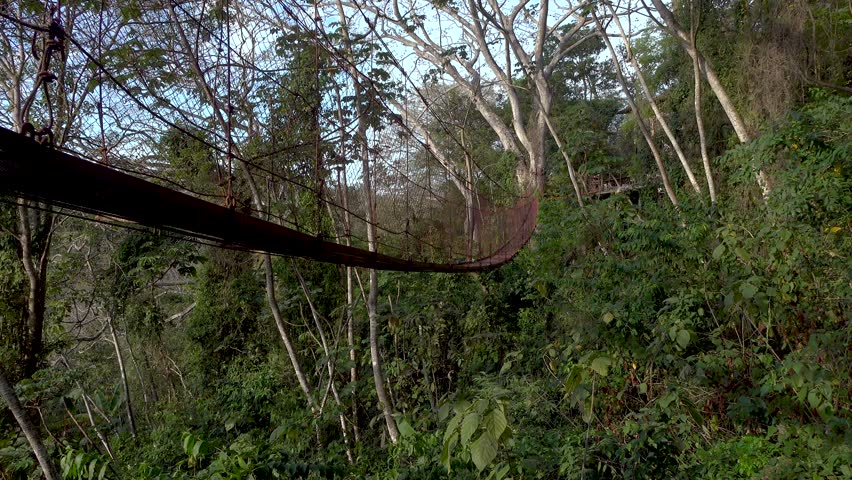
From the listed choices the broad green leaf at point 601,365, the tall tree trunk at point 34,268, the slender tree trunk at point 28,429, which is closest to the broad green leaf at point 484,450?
the broad green leaf at point 601,365

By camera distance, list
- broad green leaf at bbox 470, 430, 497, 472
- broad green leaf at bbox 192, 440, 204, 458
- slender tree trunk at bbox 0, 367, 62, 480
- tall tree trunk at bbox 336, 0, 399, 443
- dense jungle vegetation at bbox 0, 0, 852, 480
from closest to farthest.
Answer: broad green leaf at bbox 470, 430, 497, 472
broad green leaf at bbox 192, 440, 204, 458
dense jungle vegetation at bbox 0, 0, 852, 480
slender tree trunk at bbox 0, 367, 62, 480
tall tree trunk at bbox 336, 0, 399, 443

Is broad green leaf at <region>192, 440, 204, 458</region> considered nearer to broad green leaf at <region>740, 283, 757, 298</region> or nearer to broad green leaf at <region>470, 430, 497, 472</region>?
broad green leaf at <region>470, 430, 497, 472</region>

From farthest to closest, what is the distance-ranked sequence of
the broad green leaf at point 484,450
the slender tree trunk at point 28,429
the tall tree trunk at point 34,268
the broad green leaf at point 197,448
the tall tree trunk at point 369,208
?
the tall tree trunk at point 369,208 → the tall tree trunk at point 34,268 → the slender tree trunk at point 28,429 → the broad green leaf at point 197,448 → the broad green leaf at point 484,450

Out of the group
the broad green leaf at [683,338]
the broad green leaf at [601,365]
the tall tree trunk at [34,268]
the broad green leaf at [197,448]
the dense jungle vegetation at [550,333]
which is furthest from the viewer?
the tall tree trunk at [34,268]

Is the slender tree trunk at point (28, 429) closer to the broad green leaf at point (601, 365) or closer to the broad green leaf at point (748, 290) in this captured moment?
the broad green leaf at point (601, 365)

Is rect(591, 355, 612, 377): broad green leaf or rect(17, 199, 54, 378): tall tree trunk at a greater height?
rect(17, 199, 54, 378): tall tree trunk

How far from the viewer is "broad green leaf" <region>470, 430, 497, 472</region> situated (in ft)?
3.78

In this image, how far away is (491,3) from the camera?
→ 5.79 metres

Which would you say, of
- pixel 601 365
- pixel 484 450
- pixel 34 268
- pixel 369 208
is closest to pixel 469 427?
pixel 484 450

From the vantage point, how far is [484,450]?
1169 millimetres

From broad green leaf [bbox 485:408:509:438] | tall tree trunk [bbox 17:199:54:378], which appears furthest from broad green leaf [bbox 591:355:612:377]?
tall tree trunk [bbox 17:199:54:378]

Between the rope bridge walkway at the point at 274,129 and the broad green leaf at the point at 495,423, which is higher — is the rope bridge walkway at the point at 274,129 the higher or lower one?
the higher one

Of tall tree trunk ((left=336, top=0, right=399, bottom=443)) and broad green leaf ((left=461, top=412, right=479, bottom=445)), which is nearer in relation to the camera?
broad green leaf ((left=461, top=412, right=479, bottom=445))

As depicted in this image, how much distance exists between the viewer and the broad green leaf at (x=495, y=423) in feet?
3.94
